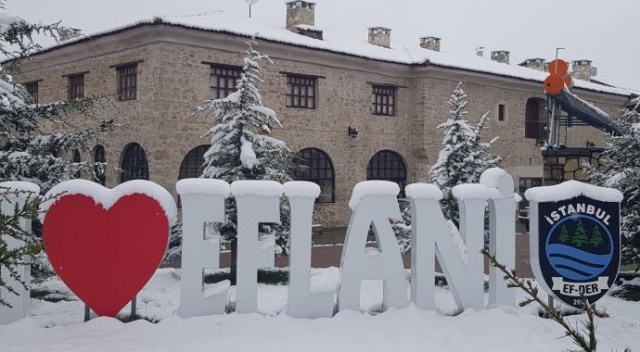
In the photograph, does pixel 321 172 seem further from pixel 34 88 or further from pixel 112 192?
pixel 112 192

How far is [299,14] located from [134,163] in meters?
7.83

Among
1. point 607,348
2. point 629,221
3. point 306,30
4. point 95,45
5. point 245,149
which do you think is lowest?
point 607,348

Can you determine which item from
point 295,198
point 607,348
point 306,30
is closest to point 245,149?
point 295,198

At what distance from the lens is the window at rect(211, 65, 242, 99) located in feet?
54.1

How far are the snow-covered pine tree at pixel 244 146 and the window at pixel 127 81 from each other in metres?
7.69

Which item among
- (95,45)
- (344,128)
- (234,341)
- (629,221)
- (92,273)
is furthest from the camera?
(344,128)

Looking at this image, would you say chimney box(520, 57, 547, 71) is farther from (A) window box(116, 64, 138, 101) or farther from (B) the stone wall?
(A) window box(116, 64, 138, 101)

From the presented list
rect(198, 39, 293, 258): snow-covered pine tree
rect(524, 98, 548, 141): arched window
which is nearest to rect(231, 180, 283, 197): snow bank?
rect(198, 39, 293, 258): snow-covered pine tree

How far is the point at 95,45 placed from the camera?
1725 cm

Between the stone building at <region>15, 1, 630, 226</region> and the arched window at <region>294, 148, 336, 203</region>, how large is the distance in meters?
0.04

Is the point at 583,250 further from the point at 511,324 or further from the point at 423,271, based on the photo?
the point at 423,271

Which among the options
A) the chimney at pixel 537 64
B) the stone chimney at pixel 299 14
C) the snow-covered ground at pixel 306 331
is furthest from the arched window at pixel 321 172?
the chimney at pixel 537 64

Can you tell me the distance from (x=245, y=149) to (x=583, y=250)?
5.06m

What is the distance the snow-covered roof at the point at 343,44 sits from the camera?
16.2m
